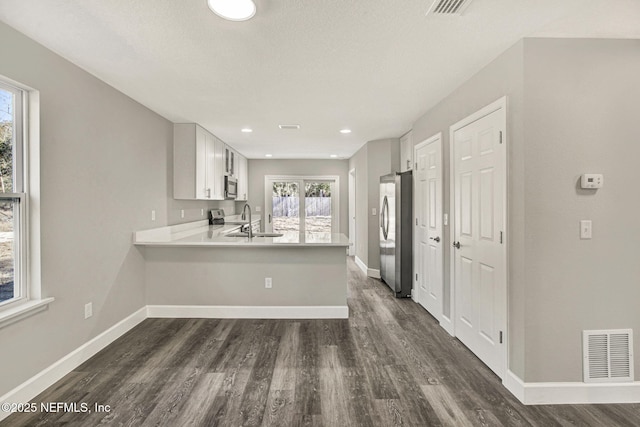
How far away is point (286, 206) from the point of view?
765 cm

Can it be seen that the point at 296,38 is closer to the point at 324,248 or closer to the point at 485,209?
the point at 485,209

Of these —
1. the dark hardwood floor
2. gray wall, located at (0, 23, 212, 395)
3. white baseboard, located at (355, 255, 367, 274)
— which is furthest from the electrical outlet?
white baseboard, located at (355, 255, 367, 274)

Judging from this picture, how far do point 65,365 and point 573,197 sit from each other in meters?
3.86

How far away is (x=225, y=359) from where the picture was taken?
2596mm

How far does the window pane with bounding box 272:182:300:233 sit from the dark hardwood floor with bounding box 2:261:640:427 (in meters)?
4.43

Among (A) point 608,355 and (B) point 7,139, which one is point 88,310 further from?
(A) point 608,355

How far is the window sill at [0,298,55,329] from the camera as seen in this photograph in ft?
6.18

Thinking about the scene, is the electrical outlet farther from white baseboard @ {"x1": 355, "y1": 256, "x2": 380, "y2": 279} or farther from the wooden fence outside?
Result: the wooden fence outside

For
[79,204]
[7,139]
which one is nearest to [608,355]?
[79,204]

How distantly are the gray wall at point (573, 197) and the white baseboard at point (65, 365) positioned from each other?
3283mm

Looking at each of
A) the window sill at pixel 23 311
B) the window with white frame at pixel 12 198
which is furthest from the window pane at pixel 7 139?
the window sill at pixel 23 311

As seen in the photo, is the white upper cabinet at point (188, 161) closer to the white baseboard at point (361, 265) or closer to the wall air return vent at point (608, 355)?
the white baseboard at point (361, 265)

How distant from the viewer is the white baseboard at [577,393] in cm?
204

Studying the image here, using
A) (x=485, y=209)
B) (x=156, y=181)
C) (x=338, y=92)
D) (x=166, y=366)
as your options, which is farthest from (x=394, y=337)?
(x=156, y=181)
